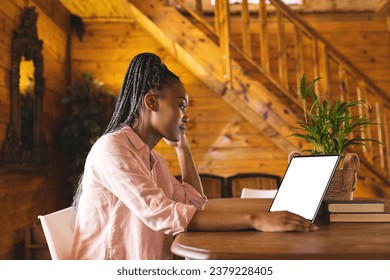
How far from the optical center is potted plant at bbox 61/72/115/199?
362 cm

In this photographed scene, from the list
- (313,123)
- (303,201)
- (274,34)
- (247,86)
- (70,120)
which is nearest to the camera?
(303,201)

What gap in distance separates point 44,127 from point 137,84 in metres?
2.73

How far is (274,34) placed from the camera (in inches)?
166

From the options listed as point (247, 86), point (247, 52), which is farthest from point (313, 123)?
point (247, 52)

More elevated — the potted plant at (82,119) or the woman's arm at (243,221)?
the potted plant at (82,119)

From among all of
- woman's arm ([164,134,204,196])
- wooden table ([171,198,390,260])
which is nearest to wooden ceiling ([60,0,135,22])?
woman's arm ([164,134,204,196])

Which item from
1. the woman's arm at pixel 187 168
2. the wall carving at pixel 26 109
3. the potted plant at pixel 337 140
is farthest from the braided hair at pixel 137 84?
the wall carving at pixel 26 109

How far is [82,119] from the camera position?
3.65 metres

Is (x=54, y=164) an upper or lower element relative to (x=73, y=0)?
lower

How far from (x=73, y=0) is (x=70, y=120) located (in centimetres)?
108

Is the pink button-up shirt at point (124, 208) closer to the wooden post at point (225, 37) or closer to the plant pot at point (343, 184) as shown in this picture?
the plant pot at point (343, 184)

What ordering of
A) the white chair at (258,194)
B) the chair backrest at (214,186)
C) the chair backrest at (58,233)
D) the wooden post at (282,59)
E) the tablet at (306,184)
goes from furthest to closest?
the chair backrest at (214,186) < the wooden post at (282,59) < the white chair at (258,194) < the chair backrest at (58,233) < the tablet at (306,184)

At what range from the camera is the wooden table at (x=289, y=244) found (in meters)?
0.71
